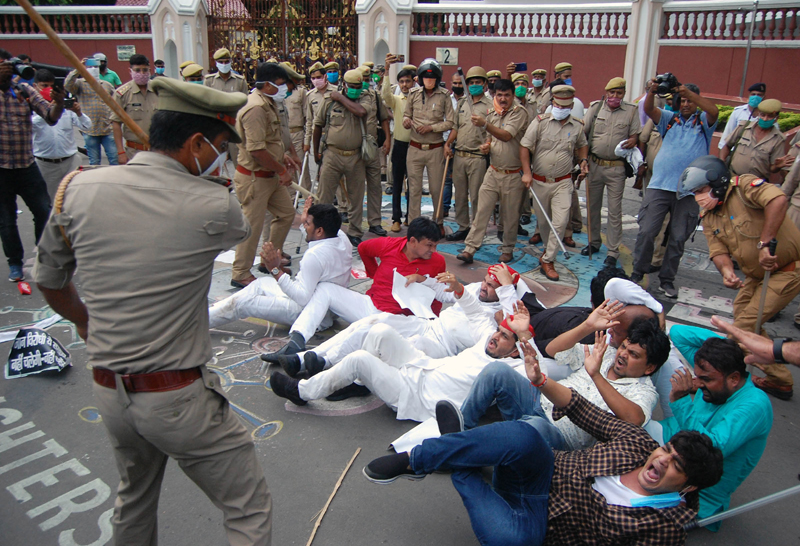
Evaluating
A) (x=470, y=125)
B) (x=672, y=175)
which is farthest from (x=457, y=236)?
(x=672, y=175)

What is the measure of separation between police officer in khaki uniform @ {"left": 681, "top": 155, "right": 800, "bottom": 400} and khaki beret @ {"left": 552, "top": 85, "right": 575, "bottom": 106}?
7.17 feet

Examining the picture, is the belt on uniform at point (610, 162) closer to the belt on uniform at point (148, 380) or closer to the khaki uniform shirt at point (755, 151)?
the khaki uniform shirt at point (755, 151)

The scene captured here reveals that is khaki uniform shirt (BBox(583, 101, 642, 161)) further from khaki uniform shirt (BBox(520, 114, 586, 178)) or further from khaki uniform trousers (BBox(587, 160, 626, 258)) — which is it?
khaki uniform shirt (BBox(520, 114, 586, 178))

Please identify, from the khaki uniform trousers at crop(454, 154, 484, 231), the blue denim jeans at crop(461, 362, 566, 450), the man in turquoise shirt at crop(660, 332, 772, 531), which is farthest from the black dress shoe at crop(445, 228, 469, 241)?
the man in turquoise shirt at crop(660, 332, 772, 531)

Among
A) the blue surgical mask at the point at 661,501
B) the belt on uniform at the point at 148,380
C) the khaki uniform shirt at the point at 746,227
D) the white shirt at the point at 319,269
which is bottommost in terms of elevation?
the blue surgical mask at the point at 661,501

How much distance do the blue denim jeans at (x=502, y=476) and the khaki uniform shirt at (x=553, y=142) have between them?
4722 millimetres

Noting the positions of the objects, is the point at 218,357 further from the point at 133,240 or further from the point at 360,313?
the point at 133,240

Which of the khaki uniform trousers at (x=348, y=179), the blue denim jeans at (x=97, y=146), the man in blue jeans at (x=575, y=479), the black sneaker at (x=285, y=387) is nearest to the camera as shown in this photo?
the man in blue jeans at (x=575, y=479)

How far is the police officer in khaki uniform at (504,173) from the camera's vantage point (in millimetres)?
7098

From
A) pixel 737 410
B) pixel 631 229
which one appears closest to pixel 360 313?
pixel 737 410

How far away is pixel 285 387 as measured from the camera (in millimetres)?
3932

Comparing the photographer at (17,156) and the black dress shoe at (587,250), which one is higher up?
the photographer at (17,156)

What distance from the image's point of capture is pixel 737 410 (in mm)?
3053

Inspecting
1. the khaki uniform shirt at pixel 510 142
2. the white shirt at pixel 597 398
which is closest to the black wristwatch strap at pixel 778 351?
the white shirt at pixel 597 398
